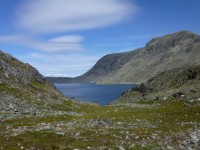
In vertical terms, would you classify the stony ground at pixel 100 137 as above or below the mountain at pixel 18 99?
below

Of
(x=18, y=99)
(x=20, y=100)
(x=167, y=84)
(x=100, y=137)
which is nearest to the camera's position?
(x=100, y=137)

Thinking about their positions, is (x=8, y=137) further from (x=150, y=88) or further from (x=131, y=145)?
(x=150, y=88)

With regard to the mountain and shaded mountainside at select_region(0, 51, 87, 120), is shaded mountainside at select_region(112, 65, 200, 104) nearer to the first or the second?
shaded mountainside at select_region(0, 51, 87, 120)

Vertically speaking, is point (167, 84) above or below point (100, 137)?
above

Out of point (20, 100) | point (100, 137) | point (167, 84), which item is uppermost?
point (20, 100)

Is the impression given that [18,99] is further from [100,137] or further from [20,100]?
[100,137]

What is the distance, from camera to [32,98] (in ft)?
232

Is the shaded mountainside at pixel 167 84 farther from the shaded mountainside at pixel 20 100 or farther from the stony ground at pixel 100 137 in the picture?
the stony ground at pixel 100 137

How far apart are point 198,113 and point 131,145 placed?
26351mm

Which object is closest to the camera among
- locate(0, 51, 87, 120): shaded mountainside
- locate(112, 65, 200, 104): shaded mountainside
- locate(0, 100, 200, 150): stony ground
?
locate(0, 100, 200, 150): stony ground

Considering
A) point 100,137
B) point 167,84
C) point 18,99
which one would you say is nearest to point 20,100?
point 18,99

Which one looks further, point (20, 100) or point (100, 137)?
point (20, 100)

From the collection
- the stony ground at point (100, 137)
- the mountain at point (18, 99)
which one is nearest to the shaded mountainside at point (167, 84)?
the mountain at point (18, 99)

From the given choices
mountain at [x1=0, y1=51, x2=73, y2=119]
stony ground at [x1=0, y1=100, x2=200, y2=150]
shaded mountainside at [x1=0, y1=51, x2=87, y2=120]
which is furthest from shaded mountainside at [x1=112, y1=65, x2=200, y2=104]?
stony ground at [x1=0, y1=100, x2=200, y2=150]
